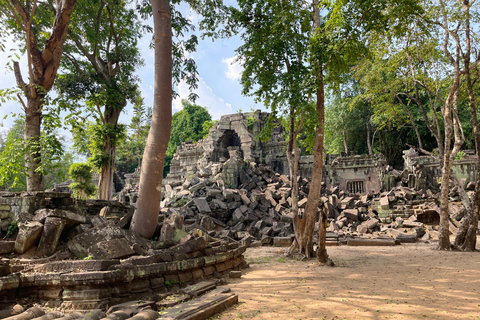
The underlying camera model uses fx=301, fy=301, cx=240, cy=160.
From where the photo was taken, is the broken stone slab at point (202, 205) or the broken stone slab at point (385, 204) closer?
the broken stone slab at point (202, 205)

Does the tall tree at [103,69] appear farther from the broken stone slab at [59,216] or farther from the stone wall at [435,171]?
the stone wall at [435,171]

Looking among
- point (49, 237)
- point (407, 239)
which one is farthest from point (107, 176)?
point (407, 239)

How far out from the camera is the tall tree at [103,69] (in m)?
12.5

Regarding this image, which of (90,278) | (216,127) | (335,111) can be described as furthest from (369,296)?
(335,111)

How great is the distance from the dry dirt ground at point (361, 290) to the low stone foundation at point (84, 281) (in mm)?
1318

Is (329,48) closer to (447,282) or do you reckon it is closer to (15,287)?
(447,282)

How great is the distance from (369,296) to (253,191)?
44.1 ft

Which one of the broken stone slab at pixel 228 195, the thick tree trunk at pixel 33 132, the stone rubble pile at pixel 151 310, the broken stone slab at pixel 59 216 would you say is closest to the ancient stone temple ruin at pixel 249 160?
the broken stone slab at pixel 228 195

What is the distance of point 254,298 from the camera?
476 centimetres

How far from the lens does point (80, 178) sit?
46.6ft

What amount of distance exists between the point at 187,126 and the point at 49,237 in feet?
126

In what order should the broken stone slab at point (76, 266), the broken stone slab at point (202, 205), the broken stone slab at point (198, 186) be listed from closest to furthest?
the broken stone slab at point (76, 266) < the broken stone slab at point (202, 205) < the broken stone slab at point (198, 186)

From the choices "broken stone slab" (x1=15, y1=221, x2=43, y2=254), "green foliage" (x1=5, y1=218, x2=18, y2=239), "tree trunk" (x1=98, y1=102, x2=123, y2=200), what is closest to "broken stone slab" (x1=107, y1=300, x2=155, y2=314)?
"broken stone slab" (x1=15, y1=221, x2=43, y2=254)

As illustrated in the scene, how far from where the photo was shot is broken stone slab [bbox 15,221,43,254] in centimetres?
480
